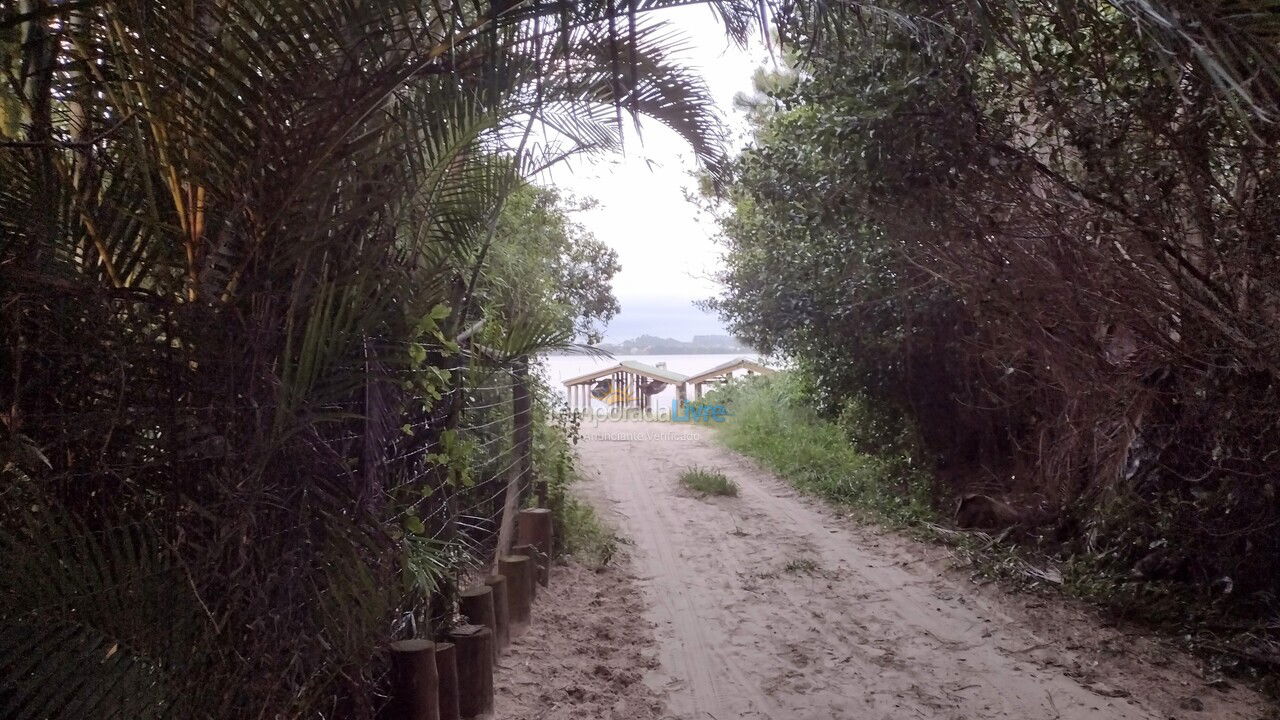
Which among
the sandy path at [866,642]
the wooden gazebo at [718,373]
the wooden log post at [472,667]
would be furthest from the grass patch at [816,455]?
the wooden log post at [472,667]

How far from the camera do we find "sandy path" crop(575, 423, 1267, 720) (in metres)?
3.87

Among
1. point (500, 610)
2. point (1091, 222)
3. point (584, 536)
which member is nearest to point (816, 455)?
point (584, 536)

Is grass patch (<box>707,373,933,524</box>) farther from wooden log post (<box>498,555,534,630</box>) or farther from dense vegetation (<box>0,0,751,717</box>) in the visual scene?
dense vegetation (<box>0,0,751,717</box>)

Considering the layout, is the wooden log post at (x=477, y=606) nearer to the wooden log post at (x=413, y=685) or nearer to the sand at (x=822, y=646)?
the sand at (x=822, y=646)

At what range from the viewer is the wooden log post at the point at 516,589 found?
457 centimetres

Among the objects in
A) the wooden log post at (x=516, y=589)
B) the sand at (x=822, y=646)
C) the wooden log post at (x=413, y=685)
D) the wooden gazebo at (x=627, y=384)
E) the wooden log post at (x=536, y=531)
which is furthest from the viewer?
the wooden gazebo at (x=627, y=384)

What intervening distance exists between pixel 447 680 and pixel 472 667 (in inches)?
10.3

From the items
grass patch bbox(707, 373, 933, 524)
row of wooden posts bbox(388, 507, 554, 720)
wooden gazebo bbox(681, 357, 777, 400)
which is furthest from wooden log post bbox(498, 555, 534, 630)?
wooden gazebo bbox(681, 357, 777, 400)

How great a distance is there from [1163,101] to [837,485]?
564cm

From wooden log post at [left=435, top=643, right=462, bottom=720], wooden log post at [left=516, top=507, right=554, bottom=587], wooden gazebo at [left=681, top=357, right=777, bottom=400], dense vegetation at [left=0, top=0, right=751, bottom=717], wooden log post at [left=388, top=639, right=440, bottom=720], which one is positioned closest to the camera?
dense vegetation at [left=0, top=0, right=751, bottom=717]

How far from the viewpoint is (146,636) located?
6.52ft

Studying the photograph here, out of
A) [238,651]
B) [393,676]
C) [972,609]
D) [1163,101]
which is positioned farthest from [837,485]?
[238,651]

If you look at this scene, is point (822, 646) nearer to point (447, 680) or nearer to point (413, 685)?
point (447, 680)

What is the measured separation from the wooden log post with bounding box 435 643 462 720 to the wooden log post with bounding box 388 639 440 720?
0.60 feet
